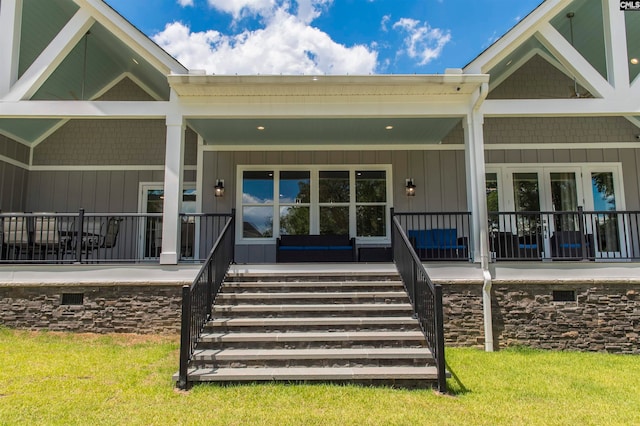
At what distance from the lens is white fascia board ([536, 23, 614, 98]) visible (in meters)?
6.61

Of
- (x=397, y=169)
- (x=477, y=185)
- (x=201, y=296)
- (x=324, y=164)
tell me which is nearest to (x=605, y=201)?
(x=477, y=185)

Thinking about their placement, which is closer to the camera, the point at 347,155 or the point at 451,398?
the point at 451,398

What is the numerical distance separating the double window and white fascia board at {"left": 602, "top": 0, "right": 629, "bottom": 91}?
4373mm

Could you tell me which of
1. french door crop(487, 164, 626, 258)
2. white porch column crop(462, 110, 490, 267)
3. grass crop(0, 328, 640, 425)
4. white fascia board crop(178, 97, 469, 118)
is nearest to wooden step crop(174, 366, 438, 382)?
grass crop(0, 328, 640, 425)

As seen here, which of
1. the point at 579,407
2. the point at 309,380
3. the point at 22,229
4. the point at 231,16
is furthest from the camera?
the point at 231,16

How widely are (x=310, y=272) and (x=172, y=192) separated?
8.52ft

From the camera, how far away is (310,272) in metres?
6.49

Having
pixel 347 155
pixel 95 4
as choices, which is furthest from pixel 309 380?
pixel 95 4

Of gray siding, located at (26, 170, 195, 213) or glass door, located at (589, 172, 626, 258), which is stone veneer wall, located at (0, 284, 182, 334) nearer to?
gray siding, located at (26, 170, 195, 213)

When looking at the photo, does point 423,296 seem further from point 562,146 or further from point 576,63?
point 562,146

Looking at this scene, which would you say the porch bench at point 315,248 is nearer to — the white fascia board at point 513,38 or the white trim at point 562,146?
the white trim at point 562,146

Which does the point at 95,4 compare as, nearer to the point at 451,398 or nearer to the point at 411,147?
the point at 411,147

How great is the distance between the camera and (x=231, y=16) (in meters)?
14.5

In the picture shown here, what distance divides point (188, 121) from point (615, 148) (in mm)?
9161
